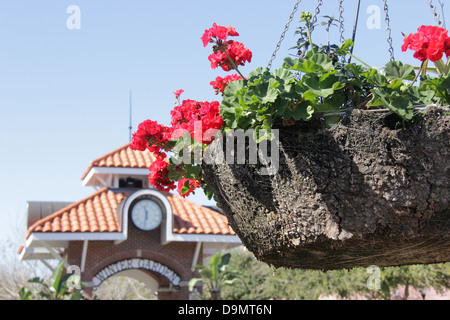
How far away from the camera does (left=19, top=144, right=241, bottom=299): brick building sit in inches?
467

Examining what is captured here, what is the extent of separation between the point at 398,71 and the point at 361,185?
481 millimetres

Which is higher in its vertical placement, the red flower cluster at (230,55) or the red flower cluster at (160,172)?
the red flower cluster at (230,55)

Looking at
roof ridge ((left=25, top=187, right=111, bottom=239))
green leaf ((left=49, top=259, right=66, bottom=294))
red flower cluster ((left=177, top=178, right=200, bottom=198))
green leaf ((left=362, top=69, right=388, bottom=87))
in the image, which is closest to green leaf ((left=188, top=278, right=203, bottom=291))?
green leaf ((left=49, top=259, right=66, bottom=294))

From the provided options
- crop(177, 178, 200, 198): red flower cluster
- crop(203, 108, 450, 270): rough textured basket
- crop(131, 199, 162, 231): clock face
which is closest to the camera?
crop(203, 108, 450, 270): rough textured basket

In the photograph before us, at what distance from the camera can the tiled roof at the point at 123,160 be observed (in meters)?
12.8

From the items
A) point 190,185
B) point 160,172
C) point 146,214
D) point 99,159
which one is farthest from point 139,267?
point 160,172

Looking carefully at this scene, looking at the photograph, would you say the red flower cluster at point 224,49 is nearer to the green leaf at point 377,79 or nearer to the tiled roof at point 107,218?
the green leaf at point 377,79

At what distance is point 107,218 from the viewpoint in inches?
482

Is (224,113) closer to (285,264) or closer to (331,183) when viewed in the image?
(331,183)

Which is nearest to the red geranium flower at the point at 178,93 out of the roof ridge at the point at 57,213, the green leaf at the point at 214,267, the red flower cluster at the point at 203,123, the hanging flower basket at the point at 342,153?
the red flower cluster at the point at 203,123

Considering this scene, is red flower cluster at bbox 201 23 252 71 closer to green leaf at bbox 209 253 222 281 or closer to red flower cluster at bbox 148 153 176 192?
red flower cluster at bbox 148 153 176 192

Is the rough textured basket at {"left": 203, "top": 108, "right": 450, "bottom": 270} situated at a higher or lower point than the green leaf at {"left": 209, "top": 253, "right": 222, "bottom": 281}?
higher

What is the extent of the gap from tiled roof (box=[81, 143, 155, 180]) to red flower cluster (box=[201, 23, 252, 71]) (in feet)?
33.6
